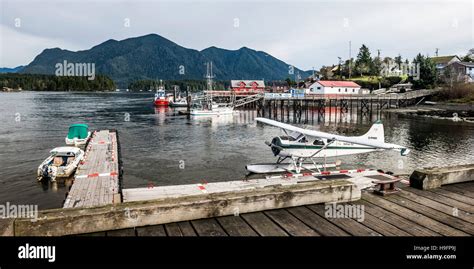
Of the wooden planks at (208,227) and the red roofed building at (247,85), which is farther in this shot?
the red roofed building at (247,85)

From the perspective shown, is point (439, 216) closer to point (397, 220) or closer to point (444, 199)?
point (397, 220)

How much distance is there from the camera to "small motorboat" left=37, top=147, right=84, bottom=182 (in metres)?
23.3

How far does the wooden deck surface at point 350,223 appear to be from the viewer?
19.2ft

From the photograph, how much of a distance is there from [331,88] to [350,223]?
99099mm

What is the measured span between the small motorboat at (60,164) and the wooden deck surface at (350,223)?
69.6 ft

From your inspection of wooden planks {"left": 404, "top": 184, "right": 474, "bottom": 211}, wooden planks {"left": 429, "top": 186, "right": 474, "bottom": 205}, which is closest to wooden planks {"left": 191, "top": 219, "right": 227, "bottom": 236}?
wooden planks {"left": 404, "top": 184, "right": 474, "bottom": 211}

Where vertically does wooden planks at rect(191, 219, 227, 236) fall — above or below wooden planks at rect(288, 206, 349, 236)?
above

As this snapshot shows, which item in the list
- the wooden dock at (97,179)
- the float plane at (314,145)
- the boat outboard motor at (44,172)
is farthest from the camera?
the boat outboard motor at (44,172)

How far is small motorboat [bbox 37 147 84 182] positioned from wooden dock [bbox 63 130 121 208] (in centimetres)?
66

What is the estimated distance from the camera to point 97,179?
21.6 meters

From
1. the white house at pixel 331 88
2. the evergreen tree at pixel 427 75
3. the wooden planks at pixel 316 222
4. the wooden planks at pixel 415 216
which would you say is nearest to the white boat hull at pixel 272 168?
the wooden planks at pixel 415 216

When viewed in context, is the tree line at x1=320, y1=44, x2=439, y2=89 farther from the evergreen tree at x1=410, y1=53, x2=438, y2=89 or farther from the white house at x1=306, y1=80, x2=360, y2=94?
the white house at x1=306, y1=80, x2=360, y2=94

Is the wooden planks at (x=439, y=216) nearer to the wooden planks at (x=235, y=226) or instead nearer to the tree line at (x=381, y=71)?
the wooden planks at (x=235, y=226)
